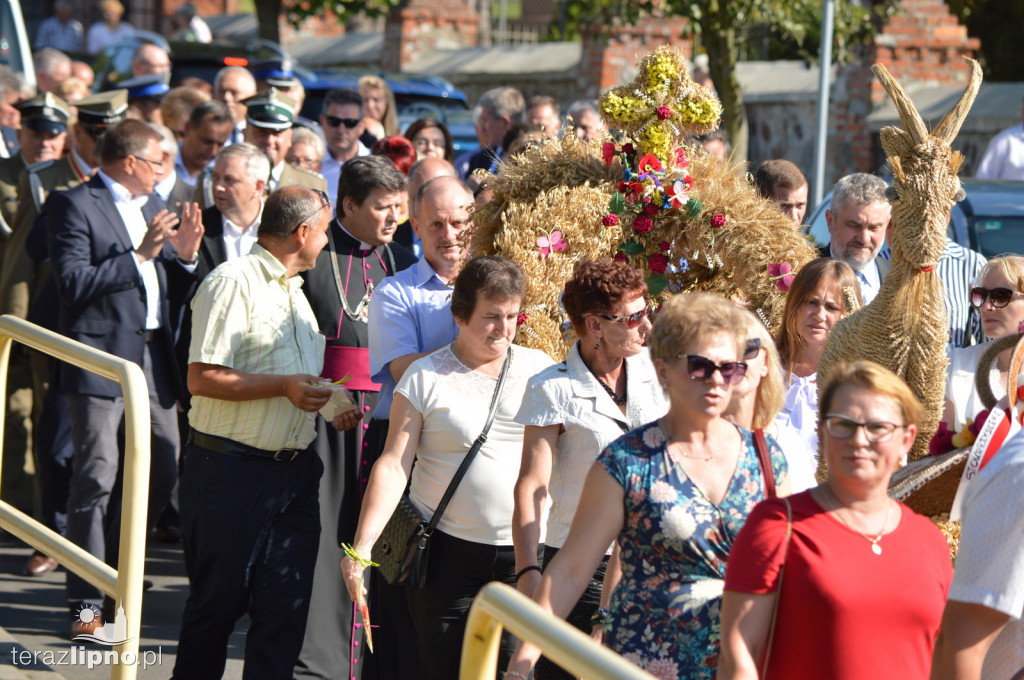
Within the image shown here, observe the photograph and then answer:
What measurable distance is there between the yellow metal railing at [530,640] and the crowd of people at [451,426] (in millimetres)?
411

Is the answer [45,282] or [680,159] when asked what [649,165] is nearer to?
[680,159]

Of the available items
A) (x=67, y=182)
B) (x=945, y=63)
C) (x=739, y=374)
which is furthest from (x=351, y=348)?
(x=945, y=63)

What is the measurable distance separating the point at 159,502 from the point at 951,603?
4.38 m

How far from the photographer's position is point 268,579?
189 inches

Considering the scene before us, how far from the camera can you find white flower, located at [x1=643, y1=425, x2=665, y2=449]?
3.24 meters

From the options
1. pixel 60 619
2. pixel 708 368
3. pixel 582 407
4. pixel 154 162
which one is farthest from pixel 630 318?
pixel 60 619

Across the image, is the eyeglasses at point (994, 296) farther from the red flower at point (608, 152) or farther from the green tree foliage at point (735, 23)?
the green tree foliage at point (735, 23)

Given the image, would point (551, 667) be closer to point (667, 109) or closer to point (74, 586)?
point (667, 109)

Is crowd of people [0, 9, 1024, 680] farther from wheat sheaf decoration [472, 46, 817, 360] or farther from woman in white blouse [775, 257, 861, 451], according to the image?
wheat sheaf decoration [472, 46, 817, 360]

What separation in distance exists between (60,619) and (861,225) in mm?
4005

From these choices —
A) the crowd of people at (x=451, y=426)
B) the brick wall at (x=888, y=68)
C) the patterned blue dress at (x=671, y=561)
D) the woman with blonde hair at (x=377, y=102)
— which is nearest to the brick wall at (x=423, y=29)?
the brick wall at (x=888, y=68)

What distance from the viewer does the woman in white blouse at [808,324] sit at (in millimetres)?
4613

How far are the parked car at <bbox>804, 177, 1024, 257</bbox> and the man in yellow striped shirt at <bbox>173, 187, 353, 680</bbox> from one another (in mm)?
3390

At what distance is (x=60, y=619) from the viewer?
19.8ft
